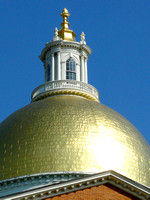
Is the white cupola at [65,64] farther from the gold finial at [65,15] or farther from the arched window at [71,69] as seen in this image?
the gold finial at [65,15]

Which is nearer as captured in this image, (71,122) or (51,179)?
(51,179)

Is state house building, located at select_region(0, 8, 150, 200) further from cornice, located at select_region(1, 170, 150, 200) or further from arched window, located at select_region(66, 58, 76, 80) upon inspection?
arched window, located at select_region(66, 58, 76, 80)

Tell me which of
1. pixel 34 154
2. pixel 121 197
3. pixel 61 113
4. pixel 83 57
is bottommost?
pixel 121 197

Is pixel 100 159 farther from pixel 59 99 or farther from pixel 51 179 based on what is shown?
pixel 59 99

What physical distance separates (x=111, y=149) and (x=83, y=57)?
13.7 m

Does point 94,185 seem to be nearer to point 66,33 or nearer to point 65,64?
point 65,64

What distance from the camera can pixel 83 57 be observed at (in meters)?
53.7

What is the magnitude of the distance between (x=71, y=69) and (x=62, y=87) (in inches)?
174

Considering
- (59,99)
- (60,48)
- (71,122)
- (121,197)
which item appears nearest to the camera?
(121,197)

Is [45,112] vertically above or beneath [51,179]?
above

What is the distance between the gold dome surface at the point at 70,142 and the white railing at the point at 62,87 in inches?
147

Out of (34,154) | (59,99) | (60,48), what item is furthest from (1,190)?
(60,48)

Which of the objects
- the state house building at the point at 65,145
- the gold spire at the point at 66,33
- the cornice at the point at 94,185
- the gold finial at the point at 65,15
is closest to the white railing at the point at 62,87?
the state house building at the point at 65,145

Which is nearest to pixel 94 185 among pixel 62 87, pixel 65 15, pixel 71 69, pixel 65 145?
pixel 65 145
